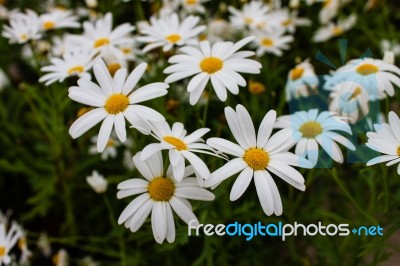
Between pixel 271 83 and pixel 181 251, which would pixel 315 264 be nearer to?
pixel 181 251

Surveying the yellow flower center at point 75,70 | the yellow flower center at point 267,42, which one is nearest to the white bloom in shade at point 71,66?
the yellow flower center at point 75,70

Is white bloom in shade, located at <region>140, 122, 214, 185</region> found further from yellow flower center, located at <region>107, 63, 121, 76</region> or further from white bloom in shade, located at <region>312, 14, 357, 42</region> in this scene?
white bloom in shade, located at <region>312, 14, 357, 42</region>

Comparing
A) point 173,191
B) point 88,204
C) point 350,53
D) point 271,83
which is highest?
point 350,53

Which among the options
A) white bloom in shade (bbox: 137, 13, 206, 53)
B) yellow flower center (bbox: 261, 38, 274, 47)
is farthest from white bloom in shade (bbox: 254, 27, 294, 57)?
white bloom in shade (bbox: 137, 13, 206, 53)

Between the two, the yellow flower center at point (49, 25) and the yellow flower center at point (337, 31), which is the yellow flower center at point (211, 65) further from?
the yellow flower center at point (337, 31)

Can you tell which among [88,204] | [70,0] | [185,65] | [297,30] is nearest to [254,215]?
[185,65]

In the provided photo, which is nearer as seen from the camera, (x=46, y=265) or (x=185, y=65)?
(x=185, y=65)
